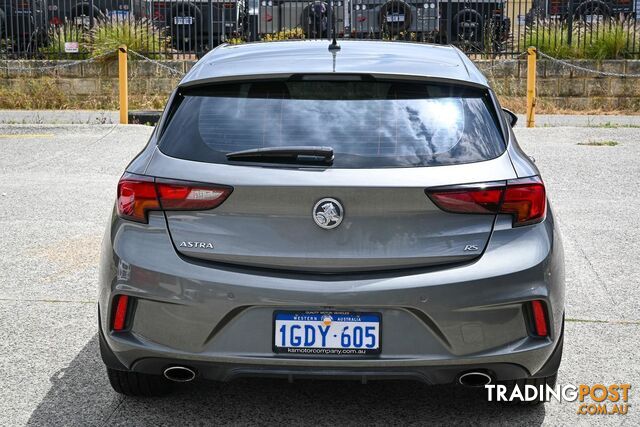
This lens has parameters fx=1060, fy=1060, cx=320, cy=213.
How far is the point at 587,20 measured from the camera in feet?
65.7

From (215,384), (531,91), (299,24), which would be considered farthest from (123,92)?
(215,384)

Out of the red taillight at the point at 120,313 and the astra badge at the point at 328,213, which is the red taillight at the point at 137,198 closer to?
the red taillight at the point at 120,313

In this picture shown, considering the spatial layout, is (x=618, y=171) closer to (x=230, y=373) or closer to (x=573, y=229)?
(x=573, y=229)

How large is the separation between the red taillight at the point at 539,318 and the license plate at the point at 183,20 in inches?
658

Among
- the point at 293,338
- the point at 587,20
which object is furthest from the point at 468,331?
the point at 587,20

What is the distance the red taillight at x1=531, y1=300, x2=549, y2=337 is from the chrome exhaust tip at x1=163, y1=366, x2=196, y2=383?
133 centimetres

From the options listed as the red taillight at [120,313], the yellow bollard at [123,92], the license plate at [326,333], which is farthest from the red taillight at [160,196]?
the yellow bollard at [123,92]

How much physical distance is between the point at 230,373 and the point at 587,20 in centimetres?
1742

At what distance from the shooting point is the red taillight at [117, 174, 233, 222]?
13.0ft

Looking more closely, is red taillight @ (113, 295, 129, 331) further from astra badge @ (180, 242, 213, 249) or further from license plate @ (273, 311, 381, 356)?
license plate @ (273, 311, 381, 356)

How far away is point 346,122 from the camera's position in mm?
4129

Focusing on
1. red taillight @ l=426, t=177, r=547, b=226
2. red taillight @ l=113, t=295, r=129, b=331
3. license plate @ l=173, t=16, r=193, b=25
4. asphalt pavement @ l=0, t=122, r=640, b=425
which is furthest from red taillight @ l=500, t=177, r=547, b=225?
license plate @ l=173, t=16, r=193, b=25

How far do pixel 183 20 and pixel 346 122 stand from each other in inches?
645

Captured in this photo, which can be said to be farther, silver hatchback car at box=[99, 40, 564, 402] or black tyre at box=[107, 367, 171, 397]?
black tyre at box=[107, 367, 171, 397]
